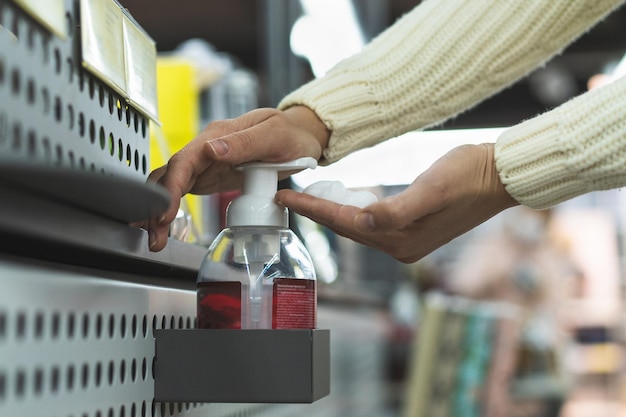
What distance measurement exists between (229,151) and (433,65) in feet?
1.49

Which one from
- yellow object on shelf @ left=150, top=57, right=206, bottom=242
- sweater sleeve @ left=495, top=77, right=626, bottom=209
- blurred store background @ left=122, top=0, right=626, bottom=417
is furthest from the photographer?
blurred store background @ left=122, top=0, right=626, bottom=417

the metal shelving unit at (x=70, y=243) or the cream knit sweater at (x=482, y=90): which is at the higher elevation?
the cream knit sweater at (x=482, y=90)

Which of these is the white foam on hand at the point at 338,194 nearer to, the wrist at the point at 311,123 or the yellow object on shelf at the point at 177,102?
the wrist at the point at 311,123

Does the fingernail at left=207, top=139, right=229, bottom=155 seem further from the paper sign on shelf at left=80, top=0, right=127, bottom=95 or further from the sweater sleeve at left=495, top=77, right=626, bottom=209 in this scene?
the sweater sleeve at left=495, top=77, right=626, bottom=209

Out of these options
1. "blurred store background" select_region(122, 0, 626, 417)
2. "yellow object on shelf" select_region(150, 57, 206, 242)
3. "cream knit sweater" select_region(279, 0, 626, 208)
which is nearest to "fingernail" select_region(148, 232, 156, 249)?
"blurred store background" select_region(122, 0, 626, 417)

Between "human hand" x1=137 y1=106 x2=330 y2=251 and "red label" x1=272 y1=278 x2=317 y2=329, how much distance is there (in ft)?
0.42

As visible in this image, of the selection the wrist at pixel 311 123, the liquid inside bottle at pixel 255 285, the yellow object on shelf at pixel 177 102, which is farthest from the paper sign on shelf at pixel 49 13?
the yellow object on shelf at pixel 177 102

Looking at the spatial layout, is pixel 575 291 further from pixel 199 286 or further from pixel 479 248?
pixel 199 286

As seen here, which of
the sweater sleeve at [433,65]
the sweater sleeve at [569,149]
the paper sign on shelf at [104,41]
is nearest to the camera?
the paper sign on shelf at [104,41]

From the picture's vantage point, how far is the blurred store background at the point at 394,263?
2.66m

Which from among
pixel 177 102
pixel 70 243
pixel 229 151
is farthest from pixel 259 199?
pixel 177 102

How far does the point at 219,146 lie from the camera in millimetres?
897

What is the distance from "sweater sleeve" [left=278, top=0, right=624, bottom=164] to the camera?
1200 millimetres

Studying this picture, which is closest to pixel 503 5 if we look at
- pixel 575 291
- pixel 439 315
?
pixel 439 315
